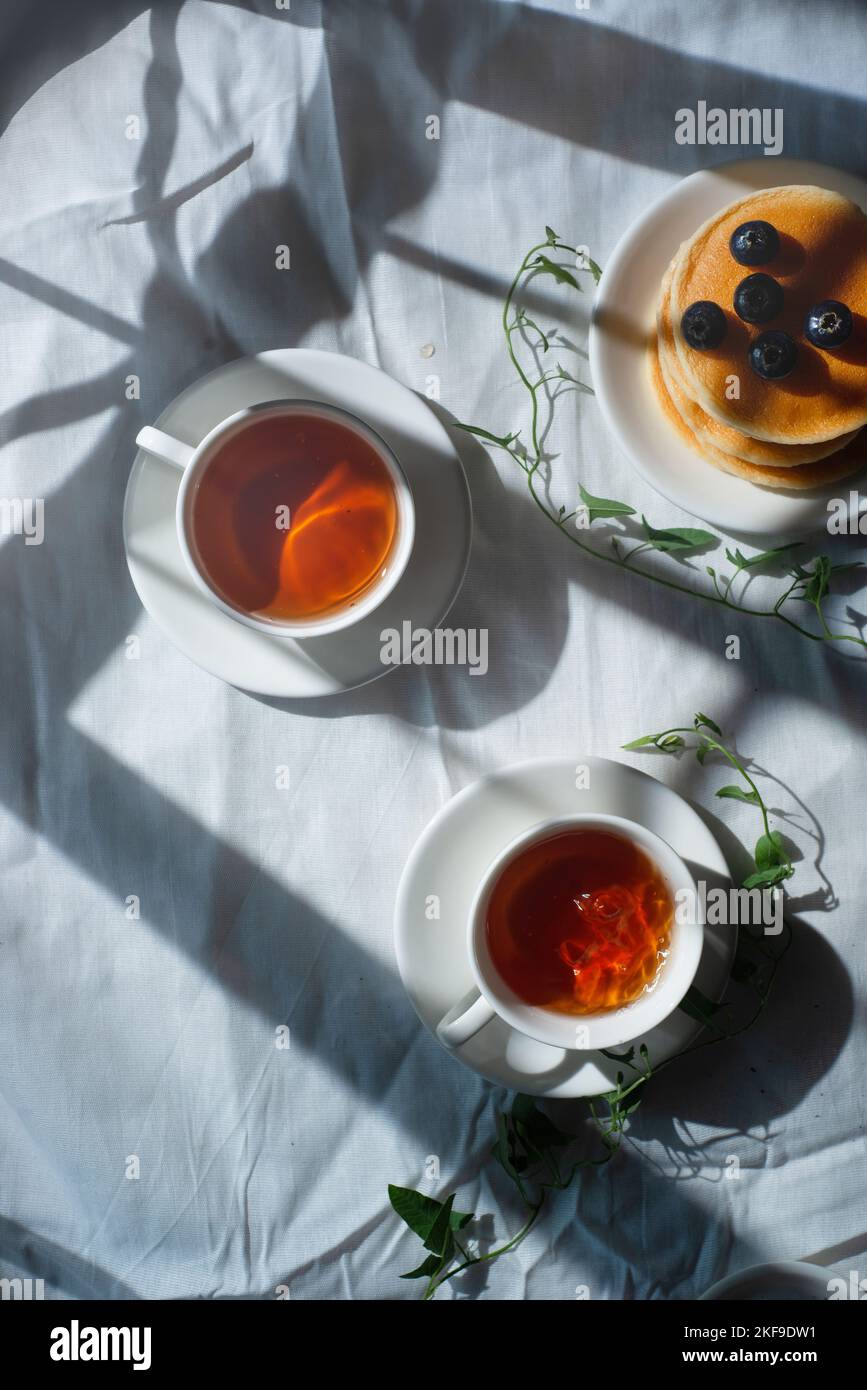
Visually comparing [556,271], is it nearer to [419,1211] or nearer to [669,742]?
[669,742]

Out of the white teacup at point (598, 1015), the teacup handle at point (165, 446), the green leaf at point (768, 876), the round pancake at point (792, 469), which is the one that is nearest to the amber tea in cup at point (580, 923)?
the white teacup at point (598, 1015)

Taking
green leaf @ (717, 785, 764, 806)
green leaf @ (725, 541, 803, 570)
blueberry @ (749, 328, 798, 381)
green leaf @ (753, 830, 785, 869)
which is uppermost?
blueberry @ (749, 328, 798, 381)

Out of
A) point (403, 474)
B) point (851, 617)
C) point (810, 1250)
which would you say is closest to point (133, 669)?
point (403, 474)

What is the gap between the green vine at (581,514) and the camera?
3.60 feet

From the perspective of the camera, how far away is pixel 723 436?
3.32ft

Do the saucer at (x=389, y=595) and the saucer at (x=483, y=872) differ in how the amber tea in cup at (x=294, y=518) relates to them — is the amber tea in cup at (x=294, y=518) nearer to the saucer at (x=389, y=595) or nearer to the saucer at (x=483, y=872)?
the saucer at (x=389, y=595)

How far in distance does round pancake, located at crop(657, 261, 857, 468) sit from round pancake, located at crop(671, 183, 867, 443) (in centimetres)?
1

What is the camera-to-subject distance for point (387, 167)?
3.67 ft

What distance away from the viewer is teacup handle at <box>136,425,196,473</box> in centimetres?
99

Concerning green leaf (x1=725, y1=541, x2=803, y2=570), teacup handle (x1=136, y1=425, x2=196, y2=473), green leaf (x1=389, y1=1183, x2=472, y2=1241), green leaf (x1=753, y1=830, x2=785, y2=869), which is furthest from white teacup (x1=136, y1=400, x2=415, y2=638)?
green leaf (x1=389, y1=1183, x2=472, y2=1241)

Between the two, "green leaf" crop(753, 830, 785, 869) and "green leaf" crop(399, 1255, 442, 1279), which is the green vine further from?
"green leaf" crop(399, 1255, 442, 1279)

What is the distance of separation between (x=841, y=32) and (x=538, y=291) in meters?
0.40

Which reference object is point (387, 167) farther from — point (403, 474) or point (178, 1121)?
point (178, 1121)

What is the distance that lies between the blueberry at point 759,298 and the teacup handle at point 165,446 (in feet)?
1.66
